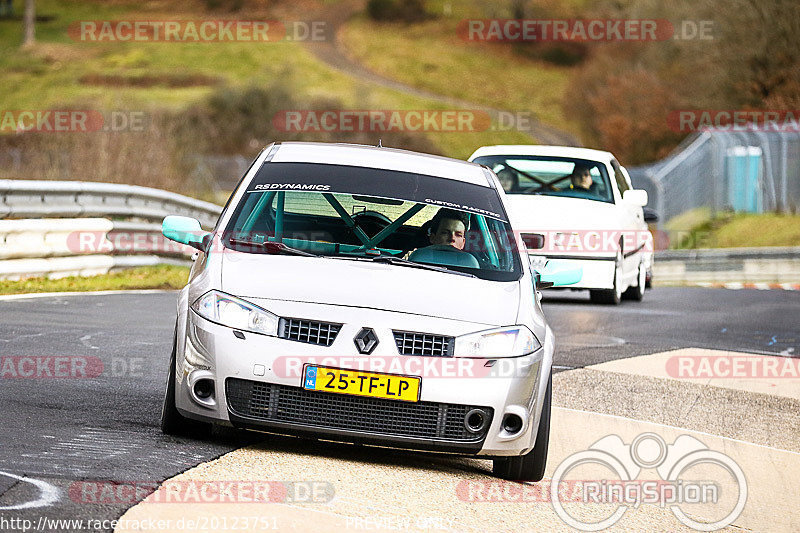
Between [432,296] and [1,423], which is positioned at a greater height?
[432,296]

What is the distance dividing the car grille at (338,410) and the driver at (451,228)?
1.58 metres

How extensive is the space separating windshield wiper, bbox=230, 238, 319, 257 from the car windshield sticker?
49cm

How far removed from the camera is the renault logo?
6.41 m

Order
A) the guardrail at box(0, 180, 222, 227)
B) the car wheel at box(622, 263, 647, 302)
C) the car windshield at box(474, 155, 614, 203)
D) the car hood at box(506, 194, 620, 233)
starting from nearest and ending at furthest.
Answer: the guardrail at box(0, 180, 222, 227), the car hood at box(506, 194, 620, 233), the car windshield at box(474, 155, 614, 203), the car wheel at box(622, 263, 647, 302)

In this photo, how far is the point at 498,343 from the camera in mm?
6605

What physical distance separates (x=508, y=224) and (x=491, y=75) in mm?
101164

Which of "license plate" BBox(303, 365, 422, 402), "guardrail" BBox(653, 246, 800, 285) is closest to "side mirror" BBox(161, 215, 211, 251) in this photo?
"license plate" BBox(303, 365, 422, 402)

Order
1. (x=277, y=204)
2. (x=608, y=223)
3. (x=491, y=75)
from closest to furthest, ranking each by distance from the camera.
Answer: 1. (x=277, y=204)
2. (x=608, y=223)
3. (x=491, y=75)

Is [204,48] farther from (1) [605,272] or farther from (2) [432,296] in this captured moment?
(2) [432,296]

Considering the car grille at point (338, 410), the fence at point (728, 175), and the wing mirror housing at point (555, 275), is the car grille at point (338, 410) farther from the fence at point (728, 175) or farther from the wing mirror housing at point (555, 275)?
the fence at point (728, 175)

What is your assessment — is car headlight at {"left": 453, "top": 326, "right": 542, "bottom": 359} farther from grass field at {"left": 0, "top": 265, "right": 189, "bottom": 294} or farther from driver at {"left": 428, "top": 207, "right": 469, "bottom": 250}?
grass field at {"left": 0, "top": 265, "right": 189, "bottom": 294}

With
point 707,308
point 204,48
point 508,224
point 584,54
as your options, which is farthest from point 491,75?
point 508,224

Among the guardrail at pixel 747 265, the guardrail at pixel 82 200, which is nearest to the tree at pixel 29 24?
the guardrail at pixel 747 265

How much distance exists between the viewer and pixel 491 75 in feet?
354
